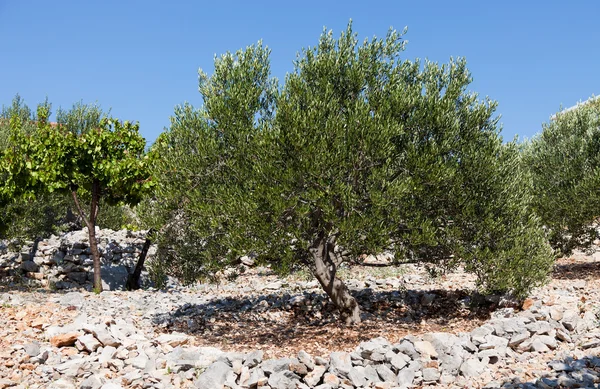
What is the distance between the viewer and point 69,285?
28.9 metres

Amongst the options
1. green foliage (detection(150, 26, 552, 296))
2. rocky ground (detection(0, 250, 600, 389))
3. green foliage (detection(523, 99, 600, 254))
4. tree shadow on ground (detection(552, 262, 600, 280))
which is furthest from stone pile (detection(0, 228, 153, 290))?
tree shadow on ground (detection(552, 262, 600, 280))

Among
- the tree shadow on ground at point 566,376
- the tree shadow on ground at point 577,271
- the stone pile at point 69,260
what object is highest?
the stone pile at point 69,260

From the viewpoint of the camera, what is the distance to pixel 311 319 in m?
19.2

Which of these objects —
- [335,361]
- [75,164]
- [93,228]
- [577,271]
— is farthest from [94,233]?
[577,271]

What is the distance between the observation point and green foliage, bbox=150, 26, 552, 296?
14219 mm

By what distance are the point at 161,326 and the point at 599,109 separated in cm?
2617

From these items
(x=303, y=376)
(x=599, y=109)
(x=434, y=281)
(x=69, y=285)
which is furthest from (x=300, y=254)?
(x=599, y=109)

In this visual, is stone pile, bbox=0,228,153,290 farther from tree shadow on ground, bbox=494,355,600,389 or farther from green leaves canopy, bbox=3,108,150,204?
tree shadow on ground, bbox=494,355,600,389

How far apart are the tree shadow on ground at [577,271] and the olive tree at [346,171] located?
32.9 ft

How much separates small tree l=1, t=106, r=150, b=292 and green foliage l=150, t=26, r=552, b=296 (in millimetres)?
6379

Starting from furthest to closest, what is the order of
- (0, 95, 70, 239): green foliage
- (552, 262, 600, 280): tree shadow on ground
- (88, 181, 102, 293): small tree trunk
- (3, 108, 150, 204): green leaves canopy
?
(0, 95, 70, 239): green foliage, (552, 262, 600, 280): tree shadow on ground, (88, 181, 102, 293): small tree trunk, (3, 108, 150, 204): green leaves canopy

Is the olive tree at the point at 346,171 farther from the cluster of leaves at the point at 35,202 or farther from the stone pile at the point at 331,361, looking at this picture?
the cluster of leaves at the point at 35,202

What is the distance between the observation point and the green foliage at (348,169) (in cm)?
1422

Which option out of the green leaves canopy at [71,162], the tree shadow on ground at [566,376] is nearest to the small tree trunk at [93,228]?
the green leaves canopy at [71,162]
